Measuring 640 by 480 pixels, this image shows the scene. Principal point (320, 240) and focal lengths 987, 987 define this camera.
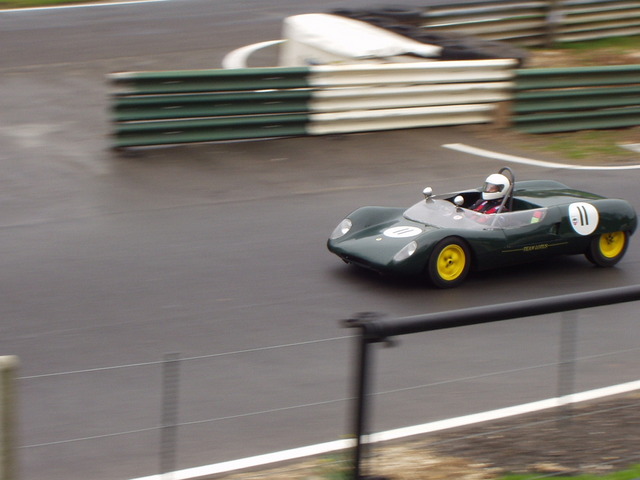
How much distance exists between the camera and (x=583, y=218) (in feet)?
32.1

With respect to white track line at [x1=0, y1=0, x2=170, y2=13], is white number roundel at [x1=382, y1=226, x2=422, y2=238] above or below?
below

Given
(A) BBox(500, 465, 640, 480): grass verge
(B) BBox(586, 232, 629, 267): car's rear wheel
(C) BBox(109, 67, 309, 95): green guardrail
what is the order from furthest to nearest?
(C) BBox(109, 67, 309, 95): green guardrail → (B) BBox(586, 232, 629, 267): car's rear wheel → (A) BBox(500, 465, 640, 480): grass verge

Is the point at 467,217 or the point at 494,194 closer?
the point at 467,217

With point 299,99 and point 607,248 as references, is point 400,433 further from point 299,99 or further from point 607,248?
point 299,99

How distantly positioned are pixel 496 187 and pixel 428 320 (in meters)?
6.06

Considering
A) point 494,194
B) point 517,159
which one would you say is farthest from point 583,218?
point 517,159

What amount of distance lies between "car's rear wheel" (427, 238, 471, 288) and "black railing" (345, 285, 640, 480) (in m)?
4.61

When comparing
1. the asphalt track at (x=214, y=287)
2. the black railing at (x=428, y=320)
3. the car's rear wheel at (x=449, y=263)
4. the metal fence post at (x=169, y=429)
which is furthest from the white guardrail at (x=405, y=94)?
the black railing at (x=428, y=320)

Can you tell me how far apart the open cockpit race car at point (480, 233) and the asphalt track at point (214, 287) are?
272 millimetres

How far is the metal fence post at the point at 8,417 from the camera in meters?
3.64

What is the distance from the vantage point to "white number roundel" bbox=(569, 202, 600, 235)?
32.0 feet

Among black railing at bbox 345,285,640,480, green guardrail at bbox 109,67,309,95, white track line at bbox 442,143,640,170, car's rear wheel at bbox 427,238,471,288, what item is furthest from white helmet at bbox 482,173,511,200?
black railing at bbox 345,285,640,480

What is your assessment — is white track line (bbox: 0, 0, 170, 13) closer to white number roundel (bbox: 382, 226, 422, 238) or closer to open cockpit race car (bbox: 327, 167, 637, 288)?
open cockpit race car (bbox: 327, 167, 637, 288)

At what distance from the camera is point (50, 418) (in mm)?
5949
